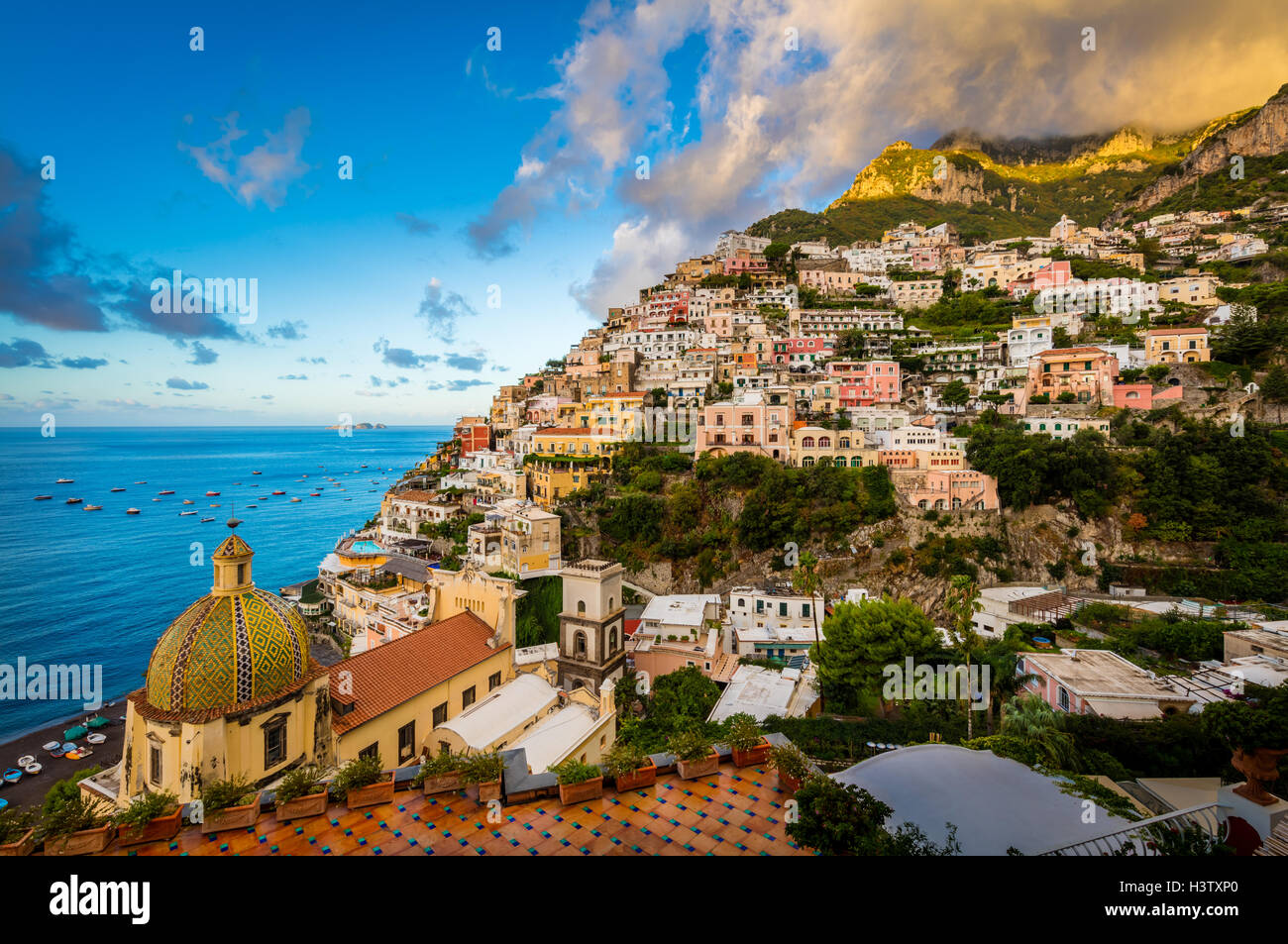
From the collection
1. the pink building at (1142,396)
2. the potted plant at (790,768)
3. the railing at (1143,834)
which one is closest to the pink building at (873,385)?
the pink building at (1142,396)

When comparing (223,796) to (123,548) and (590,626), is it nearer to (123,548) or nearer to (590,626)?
(590,626)

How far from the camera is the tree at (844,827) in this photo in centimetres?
401

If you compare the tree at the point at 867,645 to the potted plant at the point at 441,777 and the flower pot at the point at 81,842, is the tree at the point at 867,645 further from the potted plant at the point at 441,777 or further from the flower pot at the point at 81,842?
the flower pot at the point at 81,842

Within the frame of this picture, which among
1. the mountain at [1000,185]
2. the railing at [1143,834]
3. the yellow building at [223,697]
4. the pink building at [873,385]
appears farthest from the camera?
the mountain at [1000,185]

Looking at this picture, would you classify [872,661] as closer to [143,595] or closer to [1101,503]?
[1101,503]

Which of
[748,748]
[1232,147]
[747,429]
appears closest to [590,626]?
[748,748]

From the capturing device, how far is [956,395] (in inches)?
1542

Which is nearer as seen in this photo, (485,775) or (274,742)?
(485,775)

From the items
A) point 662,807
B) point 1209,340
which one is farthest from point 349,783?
point 1209,340

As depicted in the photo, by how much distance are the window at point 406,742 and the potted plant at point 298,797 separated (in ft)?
21.6

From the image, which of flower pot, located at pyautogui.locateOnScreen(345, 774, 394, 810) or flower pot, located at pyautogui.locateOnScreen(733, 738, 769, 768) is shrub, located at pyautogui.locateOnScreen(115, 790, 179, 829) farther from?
flower pot, located at pyautogui.locateOnScreen(733, 738, 769, 768)

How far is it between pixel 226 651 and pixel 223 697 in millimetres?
668
